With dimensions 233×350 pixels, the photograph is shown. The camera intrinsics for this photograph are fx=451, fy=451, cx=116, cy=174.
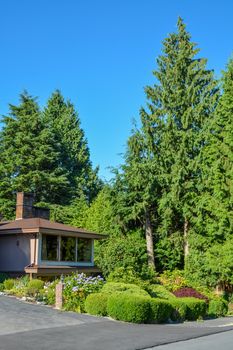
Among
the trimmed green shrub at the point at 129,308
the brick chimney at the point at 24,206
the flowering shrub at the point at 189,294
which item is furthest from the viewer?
the brick chimney at the point at 24,206

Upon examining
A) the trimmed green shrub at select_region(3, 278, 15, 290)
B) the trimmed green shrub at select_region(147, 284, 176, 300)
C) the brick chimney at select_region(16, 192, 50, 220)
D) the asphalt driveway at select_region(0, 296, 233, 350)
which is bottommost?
the asphalt driveway at select_region(0, 296, 233, 350)

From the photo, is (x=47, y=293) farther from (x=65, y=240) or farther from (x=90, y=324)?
(x=65, y=240)

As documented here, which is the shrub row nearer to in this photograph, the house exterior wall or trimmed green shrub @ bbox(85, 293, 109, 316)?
trimmed green shrub @ bbox(85, 293, 109, 316)

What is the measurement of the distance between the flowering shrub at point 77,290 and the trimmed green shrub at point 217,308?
641cm

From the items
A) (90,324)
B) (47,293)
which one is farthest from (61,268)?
(90,324)

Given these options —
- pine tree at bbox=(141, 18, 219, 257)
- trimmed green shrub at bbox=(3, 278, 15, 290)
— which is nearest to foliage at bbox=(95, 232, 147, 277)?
pine tree at bbox=(141, 18, 219, 257)

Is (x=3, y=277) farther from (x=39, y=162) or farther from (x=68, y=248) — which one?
(x=39, y=162)

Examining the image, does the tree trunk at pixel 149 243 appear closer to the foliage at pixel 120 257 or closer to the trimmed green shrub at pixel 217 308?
the foliage at pixel 120 257

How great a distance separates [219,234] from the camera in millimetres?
28844

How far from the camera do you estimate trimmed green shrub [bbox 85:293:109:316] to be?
55.6 ft

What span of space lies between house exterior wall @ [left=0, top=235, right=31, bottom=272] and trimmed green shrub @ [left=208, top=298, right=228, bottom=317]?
1034cm

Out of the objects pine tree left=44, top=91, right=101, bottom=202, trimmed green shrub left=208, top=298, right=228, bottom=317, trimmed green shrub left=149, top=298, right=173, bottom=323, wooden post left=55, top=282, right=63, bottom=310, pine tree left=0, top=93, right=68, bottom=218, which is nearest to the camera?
trimmed green shrub left=149, top=298, right=173, bottom=323

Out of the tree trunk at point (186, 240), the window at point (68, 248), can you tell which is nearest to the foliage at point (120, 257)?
the window at point (68, 248)

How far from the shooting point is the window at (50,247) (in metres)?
26.2
